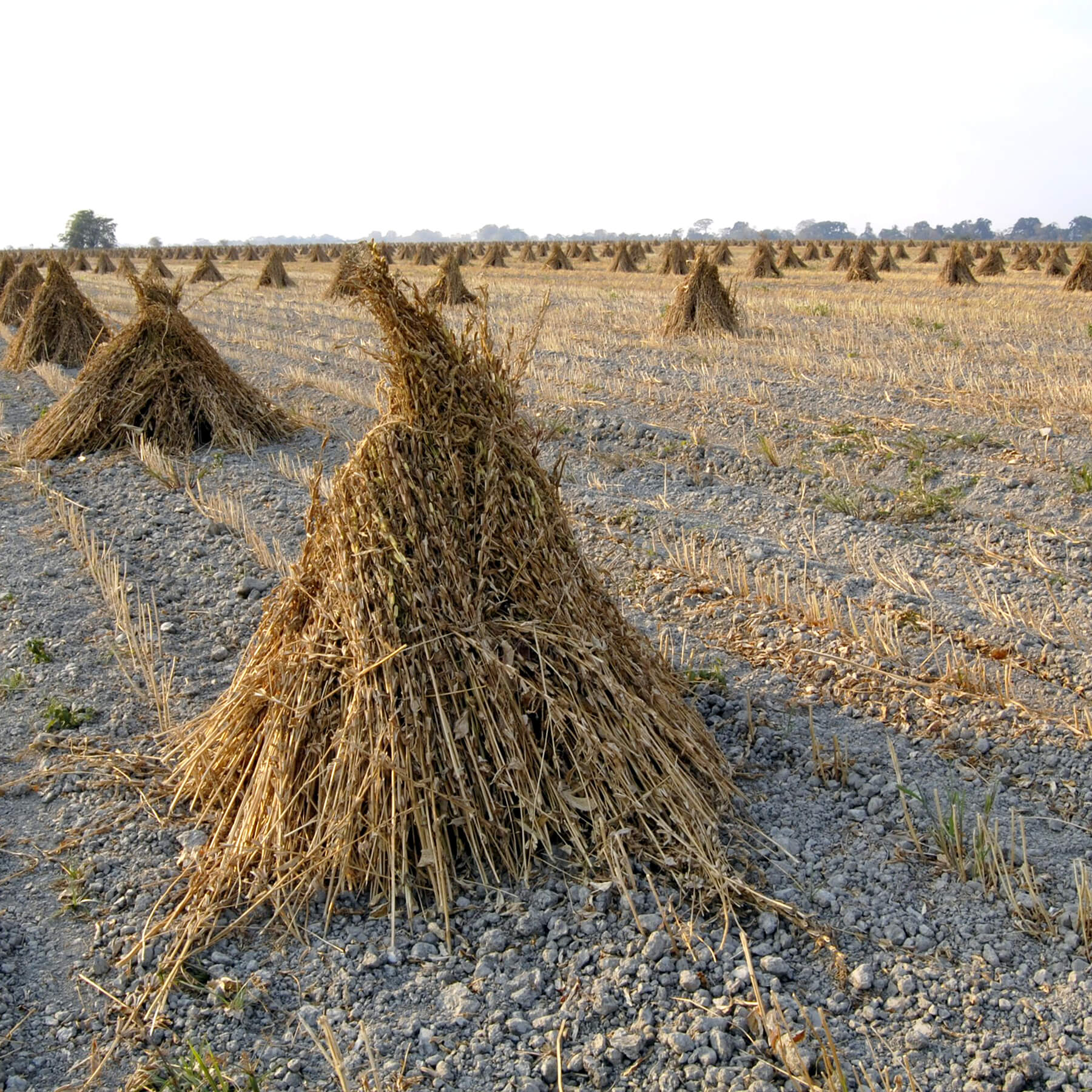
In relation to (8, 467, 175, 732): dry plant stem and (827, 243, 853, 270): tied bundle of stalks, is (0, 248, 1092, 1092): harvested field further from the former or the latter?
(827, 243, 853, 270): tied bundle of stalks

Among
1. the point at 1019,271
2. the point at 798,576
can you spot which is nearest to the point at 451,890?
the point at 798,576

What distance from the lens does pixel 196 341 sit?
905cm

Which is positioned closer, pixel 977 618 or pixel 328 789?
pixel 328 789

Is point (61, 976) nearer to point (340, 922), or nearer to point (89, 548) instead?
point (340, 922)

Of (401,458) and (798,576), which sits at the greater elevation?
(401,458)

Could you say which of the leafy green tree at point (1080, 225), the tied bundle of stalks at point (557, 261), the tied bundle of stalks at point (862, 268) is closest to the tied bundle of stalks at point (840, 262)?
the tied bundle of stalks at point (862, 268)

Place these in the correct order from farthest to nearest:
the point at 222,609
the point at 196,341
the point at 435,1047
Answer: the point at 196,341
the point at 222,609
the point at 435,1047

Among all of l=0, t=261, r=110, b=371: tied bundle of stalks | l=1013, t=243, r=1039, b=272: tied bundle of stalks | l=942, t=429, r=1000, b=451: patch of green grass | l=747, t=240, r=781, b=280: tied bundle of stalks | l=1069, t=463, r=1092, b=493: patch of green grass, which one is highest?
l=1013, t=243, r=1039, b=272: tied bundle of stalks

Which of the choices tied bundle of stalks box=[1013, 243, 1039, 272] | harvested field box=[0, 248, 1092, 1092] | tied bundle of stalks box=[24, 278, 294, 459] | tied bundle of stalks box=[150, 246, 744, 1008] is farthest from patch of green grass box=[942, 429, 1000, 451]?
tied bundle of stalks box=[1013, 243, 1039, 272]

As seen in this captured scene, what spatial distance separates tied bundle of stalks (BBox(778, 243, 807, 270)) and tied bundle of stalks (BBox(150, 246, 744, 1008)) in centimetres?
3113

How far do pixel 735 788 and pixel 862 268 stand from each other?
2568 cm

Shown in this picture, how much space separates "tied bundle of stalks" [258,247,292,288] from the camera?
27078 millimetres

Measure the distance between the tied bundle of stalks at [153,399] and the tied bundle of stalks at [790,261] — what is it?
26.5 metres

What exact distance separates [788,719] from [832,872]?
964mm
